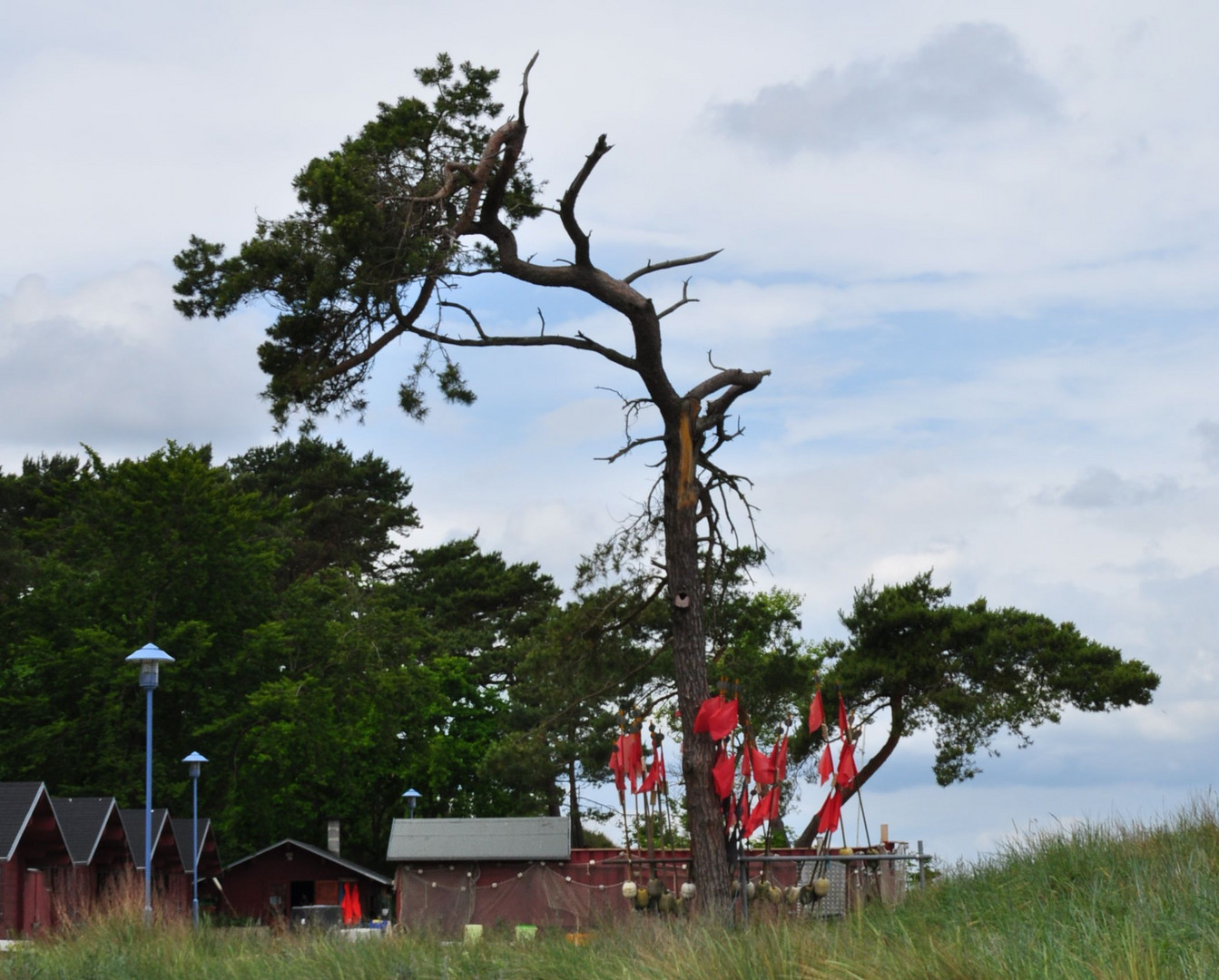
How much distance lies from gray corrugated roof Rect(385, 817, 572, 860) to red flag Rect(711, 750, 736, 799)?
59.7 feet

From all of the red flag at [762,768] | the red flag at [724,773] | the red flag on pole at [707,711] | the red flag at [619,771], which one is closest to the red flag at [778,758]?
the red flag at [762,768]

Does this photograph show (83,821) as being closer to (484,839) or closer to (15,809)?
(15,809)

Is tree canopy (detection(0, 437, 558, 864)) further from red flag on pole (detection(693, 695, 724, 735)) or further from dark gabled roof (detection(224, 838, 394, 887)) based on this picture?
red flag on pole (detection(693, 695, 724, 735))

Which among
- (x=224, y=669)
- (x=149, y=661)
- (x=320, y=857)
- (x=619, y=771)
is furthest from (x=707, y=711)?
(x=320, y=857)

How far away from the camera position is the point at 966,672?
33.2 m

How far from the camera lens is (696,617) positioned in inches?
632

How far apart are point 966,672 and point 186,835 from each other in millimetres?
22130

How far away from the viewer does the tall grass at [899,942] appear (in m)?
7.25

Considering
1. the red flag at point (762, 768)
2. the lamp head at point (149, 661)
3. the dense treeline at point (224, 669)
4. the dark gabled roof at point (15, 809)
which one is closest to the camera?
the red flag at point (762, 768)

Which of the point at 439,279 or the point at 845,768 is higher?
the point at 439,279

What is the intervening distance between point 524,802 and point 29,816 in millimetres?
21613

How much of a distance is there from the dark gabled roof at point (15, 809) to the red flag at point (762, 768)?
19.5 metres

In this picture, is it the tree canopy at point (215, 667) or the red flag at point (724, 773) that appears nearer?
the red flag at point (724, 773)

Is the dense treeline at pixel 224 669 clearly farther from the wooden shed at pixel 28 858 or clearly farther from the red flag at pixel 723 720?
the red flag at pixel 723 720
